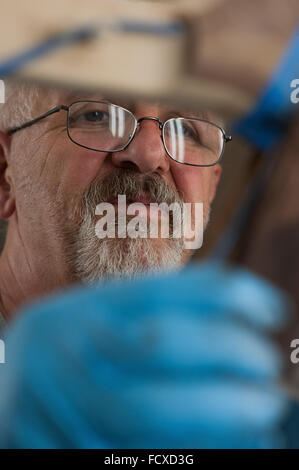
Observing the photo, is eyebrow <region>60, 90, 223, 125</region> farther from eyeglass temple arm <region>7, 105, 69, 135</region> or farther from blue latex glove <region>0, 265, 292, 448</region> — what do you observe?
blue latex glove <region>0, 265, 292, 448</region>

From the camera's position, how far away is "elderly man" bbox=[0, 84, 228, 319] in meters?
0.96

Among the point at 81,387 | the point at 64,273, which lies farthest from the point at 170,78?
the point at 64,273

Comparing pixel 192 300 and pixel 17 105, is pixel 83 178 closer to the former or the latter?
pixel 17 105

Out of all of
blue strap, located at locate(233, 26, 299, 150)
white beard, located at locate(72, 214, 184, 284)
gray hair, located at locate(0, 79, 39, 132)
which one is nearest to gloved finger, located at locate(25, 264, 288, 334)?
blue strap, located at locate(233, 26, 299, 150)

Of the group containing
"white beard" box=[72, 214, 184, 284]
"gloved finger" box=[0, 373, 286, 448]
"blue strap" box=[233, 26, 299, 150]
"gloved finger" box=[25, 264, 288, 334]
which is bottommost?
"gloved finger" box=[0, 373, 286, 448]

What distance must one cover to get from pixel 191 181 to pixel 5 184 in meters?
0.30

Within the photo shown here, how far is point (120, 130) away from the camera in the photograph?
950 millimetres

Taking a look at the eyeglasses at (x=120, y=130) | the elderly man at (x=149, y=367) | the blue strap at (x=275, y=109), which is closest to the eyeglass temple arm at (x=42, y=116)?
the eyeglasses at (x=120, y=130)

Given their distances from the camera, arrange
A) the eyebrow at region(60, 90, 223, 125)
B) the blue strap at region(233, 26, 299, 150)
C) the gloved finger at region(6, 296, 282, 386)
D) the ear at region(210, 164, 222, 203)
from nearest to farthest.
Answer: the gloved finger at region(6, 296, 282, 386) < the blue strap at region(233, 26, 299, 150) < the eyebrow at region(60, 90, 223, 125) < the ear at region(210, 164, 222, 203)

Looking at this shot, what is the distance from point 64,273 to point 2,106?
0.30 meters

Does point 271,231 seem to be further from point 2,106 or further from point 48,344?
point 2,106

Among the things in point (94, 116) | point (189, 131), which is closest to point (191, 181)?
point (189, 131)

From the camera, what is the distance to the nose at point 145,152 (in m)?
0.95

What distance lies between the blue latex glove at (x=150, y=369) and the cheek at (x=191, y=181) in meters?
0.62
